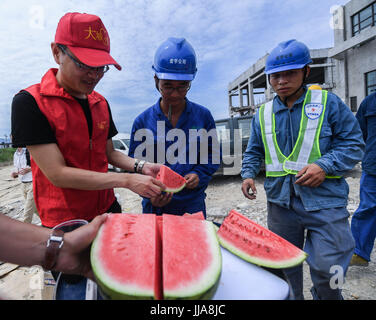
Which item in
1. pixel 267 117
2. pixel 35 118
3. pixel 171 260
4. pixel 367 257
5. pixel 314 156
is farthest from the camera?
pixel 367 257

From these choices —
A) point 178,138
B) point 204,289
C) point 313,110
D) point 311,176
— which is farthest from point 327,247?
point 178,138

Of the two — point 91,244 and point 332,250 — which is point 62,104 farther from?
point 332,250

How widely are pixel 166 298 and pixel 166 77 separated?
1.77 meters

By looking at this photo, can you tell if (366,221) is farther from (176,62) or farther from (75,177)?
(75,177)

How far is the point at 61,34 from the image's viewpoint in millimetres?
1488

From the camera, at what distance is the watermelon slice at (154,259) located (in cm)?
78

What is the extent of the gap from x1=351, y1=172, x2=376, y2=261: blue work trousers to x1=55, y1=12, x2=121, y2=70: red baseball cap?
3.50m

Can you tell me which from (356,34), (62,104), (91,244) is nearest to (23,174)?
(62,104)

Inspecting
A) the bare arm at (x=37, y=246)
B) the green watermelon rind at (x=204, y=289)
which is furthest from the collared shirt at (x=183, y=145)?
the green watermelon rind at (x=204, y=289)

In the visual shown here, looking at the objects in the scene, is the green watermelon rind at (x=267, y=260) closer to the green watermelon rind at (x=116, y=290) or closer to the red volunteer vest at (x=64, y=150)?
the green watermelon rind at (x=116, y=290)

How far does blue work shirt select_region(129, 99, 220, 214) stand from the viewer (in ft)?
7.55

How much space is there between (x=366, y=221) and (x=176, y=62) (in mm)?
3218
